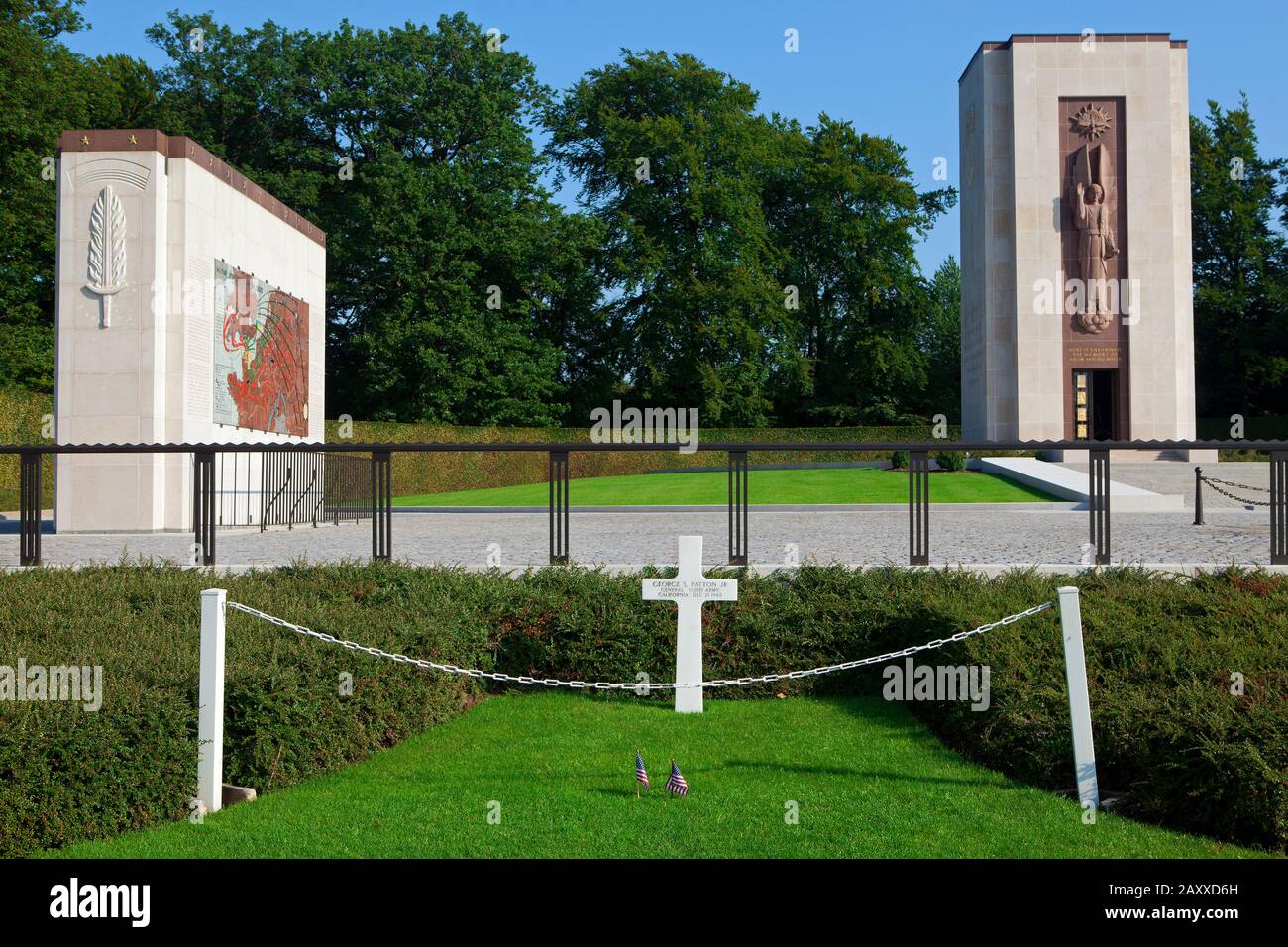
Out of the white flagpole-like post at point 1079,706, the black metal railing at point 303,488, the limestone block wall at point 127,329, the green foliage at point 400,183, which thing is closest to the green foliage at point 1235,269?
the green foliage at point 400,183

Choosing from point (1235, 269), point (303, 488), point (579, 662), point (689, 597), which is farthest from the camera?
point (1235, 269)

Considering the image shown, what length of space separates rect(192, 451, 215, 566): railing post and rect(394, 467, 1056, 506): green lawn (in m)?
12.8

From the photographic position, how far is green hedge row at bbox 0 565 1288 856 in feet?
16.1

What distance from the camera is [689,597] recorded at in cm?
748

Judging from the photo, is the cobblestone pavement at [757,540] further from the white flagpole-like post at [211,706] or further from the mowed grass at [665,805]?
the white flagpole-like post at [211,706]

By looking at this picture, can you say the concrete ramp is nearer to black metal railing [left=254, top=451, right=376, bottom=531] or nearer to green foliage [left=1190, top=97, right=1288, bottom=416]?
black metal railing [left=254, top=451, right=376, bottom=531]

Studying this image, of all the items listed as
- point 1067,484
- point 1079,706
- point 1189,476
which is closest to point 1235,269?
point 1189,476

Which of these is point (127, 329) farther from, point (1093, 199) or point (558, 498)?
point (1093, 199)

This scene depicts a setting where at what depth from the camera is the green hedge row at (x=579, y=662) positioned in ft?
16.1

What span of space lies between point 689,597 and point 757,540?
868cm

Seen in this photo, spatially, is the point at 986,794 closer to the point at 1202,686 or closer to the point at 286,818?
the point at 1202,686

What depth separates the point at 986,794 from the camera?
5.44m

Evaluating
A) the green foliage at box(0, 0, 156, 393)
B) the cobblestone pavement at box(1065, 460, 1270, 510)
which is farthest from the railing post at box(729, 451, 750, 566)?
the green foliage at box(0, 0, 156, 393)
